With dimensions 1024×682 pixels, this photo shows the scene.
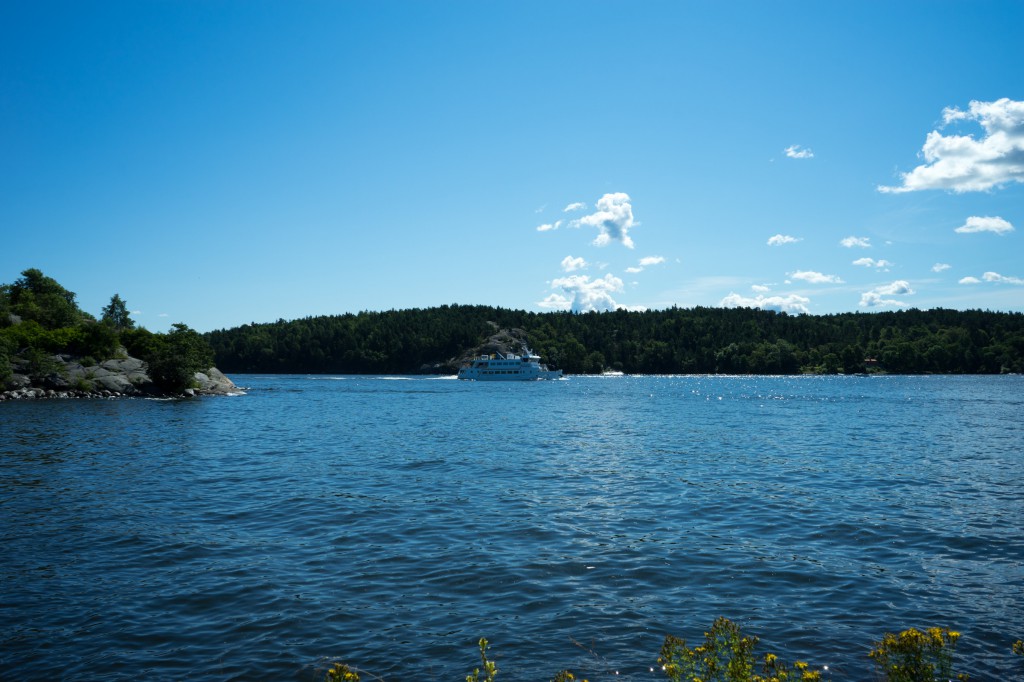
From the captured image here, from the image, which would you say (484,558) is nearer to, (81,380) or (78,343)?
(81,380)

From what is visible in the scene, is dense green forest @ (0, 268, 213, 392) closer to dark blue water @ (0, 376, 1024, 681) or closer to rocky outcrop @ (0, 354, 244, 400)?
rocky outcrop @ (0, 354, 244, 400)

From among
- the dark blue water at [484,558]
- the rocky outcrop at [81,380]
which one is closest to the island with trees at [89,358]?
the rocky outcrop at [81,380]

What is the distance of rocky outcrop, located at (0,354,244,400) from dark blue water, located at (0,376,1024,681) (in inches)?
2378

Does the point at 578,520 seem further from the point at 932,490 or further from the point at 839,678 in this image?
the point at 932,490

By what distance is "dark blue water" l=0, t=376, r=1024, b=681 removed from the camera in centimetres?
1258

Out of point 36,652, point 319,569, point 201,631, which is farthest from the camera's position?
point 319,569

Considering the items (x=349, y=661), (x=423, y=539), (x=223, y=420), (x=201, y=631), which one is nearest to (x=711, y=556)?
(x=423, y=539)

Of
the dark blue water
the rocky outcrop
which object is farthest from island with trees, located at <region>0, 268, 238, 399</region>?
the dark blue water

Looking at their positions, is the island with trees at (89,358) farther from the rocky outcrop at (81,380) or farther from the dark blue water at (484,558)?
the dark blue water at (484,558)

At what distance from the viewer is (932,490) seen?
29.1 meters

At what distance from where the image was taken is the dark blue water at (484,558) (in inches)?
495

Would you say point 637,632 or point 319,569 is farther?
point 319,569

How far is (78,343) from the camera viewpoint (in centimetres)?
10000

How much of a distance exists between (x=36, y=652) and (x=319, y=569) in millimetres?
6483
